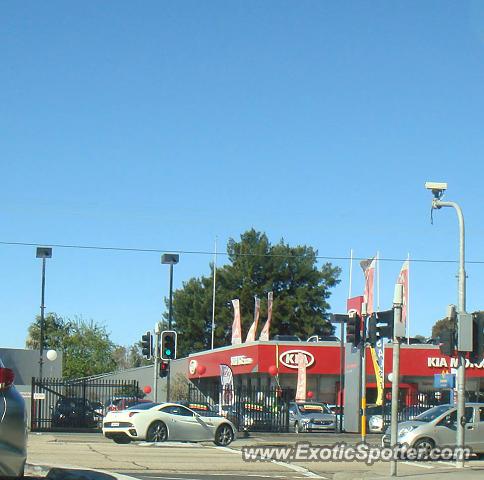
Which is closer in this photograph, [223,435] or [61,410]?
[223,435]

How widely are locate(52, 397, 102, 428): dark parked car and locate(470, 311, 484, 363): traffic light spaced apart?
21362 mm

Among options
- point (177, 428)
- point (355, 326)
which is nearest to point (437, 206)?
point (355, 326)

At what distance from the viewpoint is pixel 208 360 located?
64500mm

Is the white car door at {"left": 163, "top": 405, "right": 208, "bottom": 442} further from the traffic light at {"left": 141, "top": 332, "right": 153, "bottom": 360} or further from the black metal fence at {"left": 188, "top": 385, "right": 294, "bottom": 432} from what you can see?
the black metal fence at {"left": 188, "top": 385, "right": 294, "bottom": 432}

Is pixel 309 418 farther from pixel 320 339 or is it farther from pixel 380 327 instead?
pixel 320 339

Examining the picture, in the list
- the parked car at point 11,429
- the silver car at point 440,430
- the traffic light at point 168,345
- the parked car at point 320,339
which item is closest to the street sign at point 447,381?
the silver car at point 440,430

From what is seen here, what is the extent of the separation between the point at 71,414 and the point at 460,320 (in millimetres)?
21904

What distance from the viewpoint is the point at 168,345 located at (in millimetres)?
31859

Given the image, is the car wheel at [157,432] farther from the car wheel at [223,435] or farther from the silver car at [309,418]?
the silver car at [309,418]

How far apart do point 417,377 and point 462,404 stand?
3601 cm

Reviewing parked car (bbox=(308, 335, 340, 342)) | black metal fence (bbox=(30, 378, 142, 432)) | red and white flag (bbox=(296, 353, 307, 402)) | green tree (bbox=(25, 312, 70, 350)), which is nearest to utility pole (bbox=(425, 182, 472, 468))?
black metal fence (bbox=(30, 378, 142, 432))

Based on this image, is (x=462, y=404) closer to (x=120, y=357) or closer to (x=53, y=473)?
(x=53, y=473)

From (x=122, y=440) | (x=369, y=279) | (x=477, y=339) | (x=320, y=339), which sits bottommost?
(x=122, y=440)

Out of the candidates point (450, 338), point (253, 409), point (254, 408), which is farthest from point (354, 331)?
point (254, 408)
